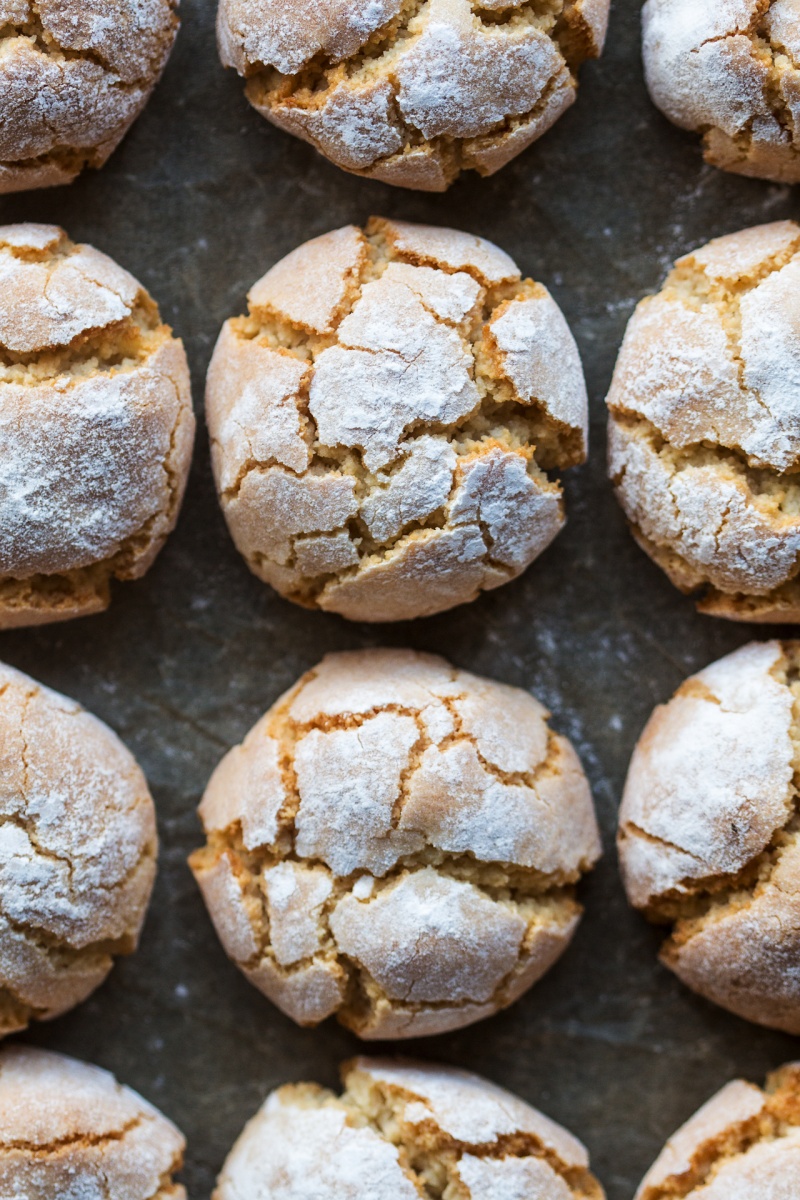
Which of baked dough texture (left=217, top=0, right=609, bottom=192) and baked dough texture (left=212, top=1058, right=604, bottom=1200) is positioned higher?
baked dough texture (left=217, top=0, right=609, bottom=192)

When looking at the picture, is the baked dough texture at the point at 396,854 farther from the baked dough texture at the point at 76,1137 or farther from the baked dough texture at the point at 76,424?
the baked dough texture at the point at 76,424

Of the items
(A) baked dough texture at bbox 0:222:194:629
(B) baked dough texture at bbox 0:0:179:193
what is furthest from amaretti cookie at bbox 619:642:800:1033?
(B) baked dough texture at bbox 0:0:179:193

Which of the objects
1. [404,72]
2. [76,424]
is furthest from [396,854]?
[404,72]

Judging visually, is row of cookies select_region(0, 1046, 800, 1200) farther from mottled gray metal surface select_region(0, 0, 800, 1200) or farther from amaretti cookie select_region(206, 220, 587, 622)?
amaretti cookie select_region(206, 220, 587, 622)

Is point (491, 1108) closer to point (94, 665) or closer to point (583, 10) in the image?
point (94, 665)

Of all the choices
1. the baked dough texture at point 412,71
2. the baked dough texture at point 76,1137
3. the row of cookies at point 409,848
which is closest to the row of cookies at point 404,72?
the baked dough texture at point 412,71

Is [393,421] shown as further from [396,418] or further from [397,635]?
[397,635]
